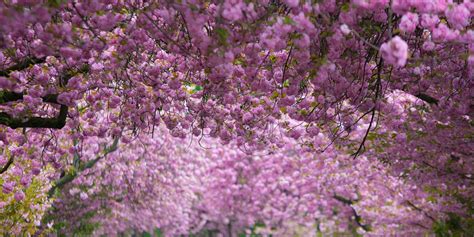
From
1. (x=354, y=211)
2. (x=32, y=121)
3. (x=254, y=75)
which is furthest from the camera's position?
(x=354, y=211)

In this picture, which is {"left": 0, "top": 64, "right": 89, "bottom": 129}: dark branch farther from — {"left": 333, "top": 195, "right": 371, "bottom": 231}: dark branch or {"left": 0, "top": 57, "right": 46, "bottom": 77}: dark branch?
{"left": 333, "top": 195, "right": 371, "bottom": 231}: dark branch

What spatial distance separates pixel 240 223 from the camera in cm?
3488

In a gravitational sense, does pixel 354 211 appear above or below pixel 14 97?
above

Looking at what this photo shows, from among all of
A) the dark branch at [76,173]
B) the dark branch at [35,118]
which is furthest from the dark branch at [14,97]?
the dark branch at [76,173]

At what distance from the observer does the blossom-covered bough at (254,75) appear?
5.38 meters

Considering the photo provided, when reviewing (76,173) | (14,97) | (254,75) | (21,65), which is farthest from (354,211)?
(21,65)

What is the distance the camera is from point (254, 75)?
7.80 meters

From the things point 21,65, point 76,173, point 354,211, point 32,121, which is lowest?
point 21,65

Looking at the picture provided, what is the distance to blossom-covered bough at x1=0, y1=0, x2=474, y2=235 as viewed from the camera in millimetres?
5383

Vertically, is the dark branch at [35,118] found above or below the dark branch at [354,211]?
below

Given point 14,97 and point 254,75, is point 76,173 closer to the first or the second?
point 14,97

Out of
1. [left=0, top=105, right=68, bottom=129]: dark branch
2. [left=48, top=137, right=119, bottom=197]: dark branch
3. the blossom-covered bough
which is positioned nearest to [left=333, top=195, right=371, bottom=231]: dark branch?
the blossom-covered bough

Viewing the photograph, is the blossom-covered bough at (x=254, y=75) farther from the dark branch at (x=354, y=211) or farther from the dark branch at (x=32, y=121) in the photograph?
the dark branch at (x=354, y=211)

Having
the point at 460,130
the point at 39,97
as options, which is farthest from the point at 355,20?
the point at 460,130
